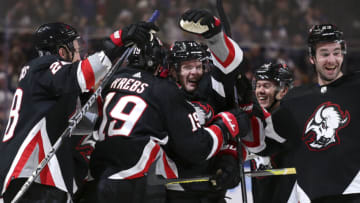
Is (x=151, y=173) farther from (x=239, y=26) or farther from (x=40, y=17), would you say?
(x=239, y=26)

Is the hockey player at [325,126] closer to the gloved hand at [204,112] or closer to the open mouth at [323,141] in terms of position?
the open mouth at [323,141]

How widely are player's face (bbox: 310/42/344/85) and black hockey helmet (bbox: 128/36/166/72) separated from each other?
0.76 meters

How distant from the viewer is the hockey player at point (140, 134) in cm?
231

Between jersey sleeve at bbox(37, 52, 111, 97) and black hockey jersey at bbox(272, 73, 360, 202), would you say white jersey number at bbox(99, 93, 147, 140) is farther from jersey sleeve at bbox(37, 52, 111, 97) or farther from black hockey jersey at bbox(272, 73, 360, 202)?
black hockey jersey at bbox(272, 73, 360, 202)

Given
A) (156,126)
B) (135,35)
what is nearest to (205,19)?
(135,35)

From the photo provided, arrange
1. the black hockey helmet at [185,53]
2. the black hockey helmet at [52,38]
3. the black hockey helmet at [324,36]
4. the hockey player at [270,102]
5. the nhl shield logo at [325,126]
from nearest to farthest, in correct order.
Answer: the nhl shield logo at [325,126], the black hockey helmet at [324,36], the black hockey helmet at [52,38], the black hockey helmet at [185,53], the hockey player at [270,102]

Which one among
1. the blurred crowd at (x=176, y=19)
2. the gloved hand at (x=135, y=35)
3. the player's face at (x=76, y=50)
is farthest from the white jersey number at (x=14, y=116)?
the blurred crowd at (x=176, y=19)

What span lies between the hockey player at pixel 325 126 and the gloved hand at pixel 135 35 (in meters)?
0.77

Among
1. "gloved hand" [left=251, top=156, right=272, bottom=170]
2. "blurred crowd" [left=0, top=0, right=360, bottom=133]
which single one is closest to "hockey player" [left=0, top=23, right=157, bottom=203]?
"gloved hand" [left=251, top=156, right=272, bottom=170]

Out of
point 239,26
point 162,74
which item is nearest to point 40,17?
point 239,26

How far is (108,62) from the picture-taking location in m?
2.38

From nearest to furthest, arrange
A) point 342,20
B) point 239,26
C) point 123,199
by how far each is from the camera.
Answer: point 123,199
point 239,26
point 342,20

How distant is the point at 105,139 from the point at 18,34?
357 centimetres

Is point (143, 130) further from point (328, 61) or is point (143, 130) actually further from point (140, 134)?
point (328, 61)
